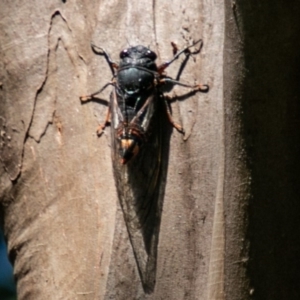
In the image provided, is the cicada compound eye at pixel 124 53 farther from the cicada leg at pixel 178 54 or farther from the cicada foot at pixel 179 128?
the cicada foot at pixel 179 128

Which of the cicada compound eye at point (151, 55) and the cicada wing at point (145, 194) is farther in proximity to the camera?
the cicada compound eye at point (151, 55)

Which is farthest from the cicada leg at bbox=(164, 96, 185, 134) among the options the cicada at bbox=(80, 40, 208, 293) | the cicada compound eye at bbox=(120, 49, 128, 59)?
the cicada compound eye at bbox=(120, 49, 128, 59)

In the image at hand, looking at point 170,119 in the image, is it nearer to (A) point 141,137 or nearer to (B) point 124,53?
(A) point 141,137

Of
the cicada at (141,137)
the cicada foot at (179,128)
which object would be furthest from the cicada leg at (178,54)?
the cicada foot at (179,128)

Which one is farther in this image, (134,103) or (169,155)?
(134,103)

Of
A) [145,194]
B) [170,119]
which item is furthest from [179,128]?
[145,194]

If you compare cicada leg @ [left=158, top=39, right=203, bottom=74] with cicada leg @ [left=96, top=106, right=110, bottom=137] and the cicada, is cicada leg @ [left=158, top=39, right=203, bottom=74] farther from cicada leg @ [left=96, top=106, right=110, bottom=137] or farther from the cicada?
cicada leg @ [left=96, top=106, right=110, bottom=137]
